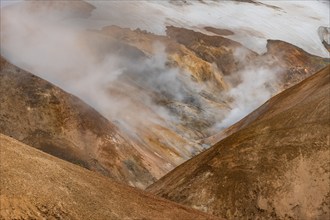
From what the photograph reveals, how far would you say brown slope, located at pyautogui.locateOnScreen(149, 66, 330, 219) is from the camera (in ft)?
69.0

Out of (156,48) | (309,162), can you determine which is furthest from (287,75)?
(309,162)

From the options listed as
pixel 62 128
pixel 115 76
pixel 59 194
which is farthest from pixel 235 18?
pixel 59 194

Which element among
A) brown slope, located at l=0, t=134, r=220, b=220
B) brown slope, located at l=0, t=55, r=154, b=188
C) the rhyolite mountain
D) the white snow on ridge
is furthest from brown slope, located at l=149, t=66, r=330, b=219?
the white snow on ridge

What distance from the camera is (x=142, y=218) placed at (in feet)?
44.8

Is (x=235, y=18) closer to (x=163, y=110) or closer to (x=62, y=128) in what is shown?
(x=163, y=110)

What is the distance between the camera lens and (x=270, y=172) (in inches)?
883

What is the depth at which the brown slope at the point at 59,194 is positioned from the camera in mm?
11970

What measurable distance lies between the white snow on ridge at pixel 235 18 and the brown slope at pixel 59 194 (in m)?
49.8

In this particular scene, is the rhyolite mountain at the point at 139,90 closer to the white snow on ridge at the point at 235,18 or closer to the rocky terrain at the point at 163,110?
the rocky terrain at the point at 163,110

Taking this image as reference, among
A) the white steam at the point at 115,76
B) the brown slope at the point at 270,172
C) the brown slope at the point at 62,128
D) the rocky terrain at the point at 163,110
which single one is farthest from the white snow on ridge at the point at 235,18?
the brown slope at the point at 270,172

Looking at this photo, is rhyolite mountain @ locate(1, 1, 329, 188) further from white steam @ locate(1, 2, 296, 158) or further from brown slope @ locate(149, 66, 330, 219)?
brown slope @ locate(149, 66, 330, 219)

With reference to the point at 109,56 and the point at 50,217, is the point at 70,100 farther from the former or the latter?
the point at 50,217

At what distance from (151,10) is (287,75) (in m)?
20.0

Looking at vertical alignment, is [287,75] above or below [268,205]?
below
